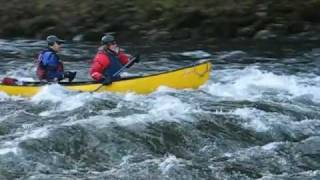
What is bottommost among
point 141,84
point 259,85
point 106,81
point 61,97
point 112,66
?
point 259,85

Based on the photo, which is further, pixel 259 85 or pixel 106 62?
pixel 259 85

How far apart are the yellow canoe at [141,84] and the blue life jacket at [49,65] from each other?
57 centimetres

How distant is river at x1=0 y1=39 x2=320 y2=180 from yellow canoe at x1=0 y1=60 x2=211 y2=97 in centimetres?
12

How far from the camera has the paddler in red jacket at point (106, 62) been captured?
1275 cm

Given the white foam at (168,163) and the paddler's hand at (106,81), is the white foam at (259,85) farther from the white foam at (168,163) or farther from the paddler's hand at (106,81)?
the white foam at (168,163)

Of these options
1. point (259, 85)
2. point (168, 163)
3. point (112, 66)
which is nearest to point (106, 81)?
point (112, 66)

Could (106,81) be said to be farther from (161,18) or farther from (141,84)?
(161,18)

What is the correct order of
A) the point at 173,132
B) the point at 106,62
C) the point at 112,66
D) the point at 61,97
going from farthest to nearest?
the point at 112,66 < the point at 106,62 < the point at 61,97 < the point at 173,132

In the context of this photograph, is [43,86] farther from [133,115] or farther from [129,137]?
[129,137]

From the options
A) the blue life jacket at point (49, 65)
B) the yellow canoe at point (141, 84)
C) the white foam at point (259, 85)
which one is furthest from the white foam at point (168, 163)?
the blue life jacket at point (49, 65)

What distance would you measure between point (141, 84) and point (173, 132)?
2.67 meters

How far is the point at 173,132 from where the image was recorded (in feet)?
32.5

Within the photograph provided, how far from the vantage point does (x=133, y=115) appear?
35.8 ft

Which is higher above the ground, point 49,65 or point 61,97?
point 49,65
